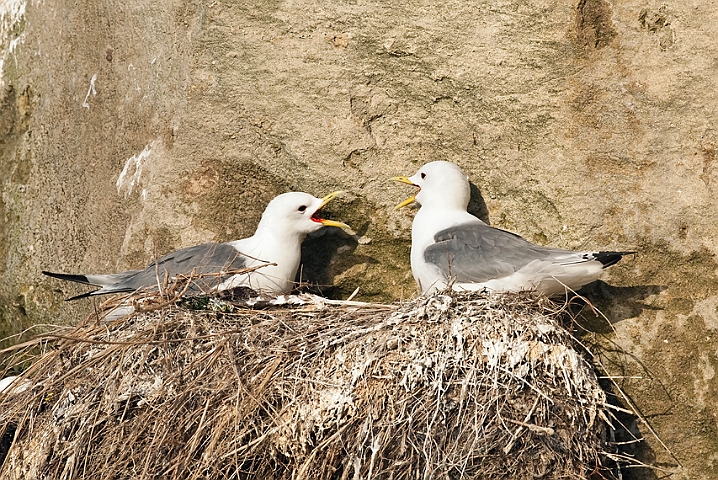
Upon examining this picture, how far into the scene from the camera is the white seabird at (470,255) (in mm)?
4039

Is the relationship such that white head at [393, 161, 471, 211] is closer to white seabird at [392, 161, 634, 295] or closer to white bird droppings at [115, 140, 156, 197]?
white seabird at [392, 161, 634, 295]

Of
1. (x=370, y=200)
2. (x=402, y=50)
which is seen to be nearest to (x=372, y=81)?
(x=402, y=50)

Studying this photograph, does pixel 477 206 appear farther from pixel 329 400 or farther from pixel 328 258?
pixel 329 400

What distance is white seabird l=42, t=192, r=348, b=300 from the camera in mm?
4469

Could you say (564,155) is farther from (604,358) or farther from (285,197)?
(285,197)

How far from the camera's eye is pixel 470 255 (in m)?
4.19

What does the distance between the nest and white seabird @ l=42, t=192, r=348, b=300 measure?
1.32 feet

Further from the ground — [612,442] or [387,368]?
[387,368]

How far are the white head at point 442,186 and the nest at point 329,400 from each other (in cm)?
72

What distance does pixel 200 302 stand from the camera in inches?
166

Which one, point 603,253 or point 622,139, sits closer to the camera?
point 603,253

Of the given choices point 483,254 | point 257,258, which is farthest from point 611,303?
point 257,258

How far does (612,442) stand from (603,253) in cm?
77

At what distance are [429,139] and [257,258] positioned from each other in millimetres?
1050
